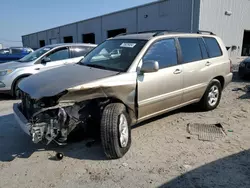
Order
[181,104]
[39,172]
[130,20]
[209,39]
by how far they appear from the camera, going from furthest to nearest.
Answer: [130,20]
[209,39]
[181,104]
[39,172]

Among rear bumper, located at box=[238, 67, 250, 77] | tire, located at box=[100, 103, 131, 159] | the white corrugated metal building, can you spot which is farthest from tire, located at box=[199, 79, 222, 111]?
the white corrugated metal building

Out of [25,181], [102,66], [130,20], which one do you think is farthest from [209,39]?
[130,20]

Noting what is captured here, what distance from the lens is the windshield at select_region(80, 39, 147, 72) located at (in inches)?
151

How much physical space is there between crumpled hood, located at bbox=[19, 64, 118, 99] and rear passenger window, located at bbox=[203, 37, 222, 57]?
274cm

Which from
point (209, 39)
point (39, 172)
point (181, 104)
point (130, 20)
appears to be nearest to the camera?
point (39, 172)

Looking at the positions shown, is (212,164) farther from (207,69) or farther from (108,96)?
(207,69)

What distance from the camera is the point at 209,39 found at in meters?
5.32

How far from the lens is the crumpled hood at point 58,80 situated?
3113mm

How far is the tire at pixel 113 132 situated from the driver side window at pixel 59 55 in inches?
177

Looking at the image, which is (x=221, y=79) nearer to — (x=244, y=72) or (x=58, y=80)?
(x=58, y=80)

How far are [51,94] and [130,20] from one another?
20.1 metres

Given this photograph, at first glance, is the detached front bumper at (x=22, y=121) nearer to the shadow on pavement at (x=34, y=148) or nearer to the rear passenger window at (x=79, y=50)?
the shadow on pavement at (x=34, y=148)

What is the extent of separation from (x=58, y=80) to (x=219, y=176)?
260 cm

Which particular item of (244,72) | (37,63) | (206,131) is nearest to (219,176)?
(206,131)
